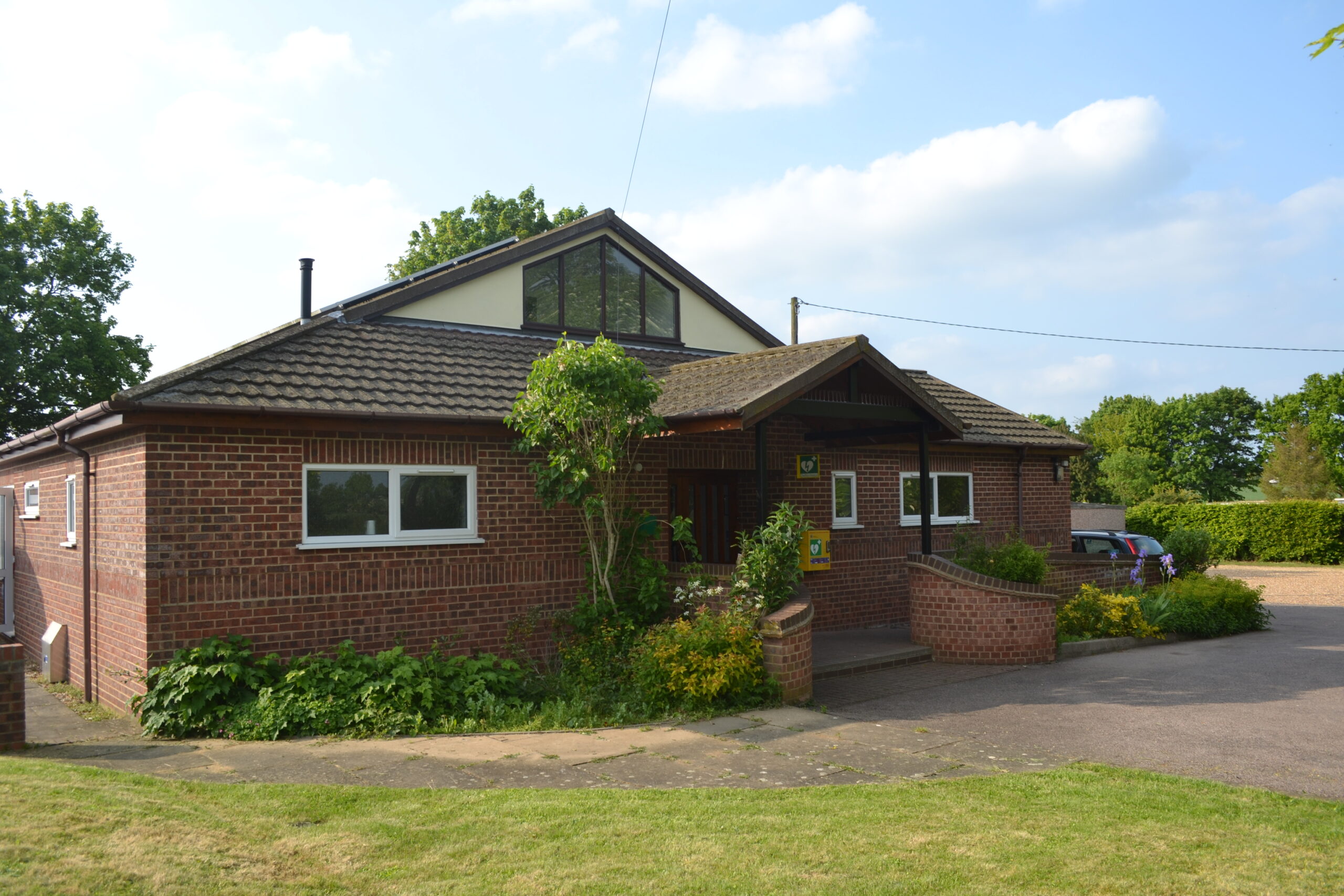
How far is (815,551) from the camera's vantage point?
1305cm

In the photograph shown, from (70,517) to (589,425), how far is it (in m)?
6.94

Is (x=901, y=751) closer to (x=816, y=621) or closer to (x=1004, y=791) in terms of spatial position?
(x=1004, y=791)

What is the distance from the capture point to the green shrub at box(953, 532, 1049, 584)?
12.4 m

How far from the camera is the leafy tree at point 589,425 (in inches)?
381

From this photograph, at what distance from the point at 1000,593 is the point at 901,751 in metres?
4.72

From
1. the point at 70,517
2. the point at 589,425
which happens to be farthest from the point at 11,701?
the point at 589,425

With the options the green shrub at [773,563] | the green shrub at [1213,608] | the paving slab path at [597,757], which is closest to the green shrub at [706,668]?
the green shrub at [773,563]

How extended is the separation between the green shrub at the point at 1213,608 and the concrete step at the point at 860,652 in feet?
14.1

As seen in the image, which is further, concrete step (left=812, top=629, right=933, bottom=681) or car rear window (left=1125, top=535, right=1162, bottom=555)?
car rear window (left=1125, top=535, right=1162, bottom=555)

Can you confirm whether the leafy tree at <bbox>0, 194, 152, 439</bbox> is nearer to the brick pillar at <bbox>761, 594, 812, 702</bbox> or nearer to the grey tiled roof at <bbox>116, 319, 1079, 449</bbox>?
the grey tiled roof at <bbox>116, 319, 1079, 449</bbox>

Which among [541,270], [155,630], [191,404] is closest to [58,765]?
[155,630]

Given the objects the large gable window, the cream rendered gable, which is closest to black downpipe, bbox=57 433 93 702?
the cream rendered gable

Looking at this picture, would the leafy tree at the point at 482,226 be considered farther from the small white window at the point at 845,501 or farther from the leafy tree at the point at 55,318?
the small white window at the point at 845,501

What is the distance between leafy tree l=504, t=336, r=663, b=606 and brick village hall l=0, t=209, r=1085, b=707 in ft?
1.43
